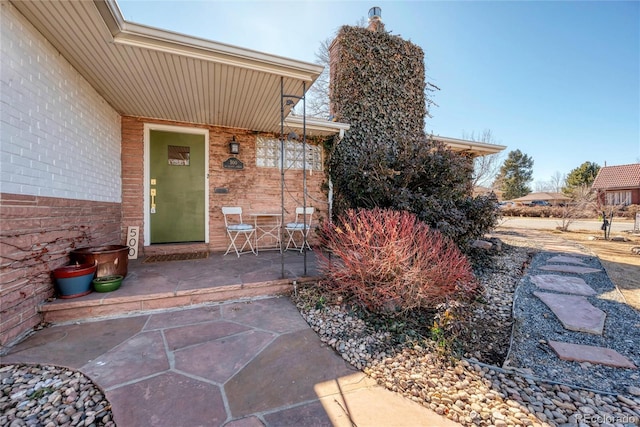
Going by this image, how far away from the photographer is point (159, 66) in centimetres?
280

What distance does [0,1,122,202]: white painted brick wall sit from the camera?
6.41 feet

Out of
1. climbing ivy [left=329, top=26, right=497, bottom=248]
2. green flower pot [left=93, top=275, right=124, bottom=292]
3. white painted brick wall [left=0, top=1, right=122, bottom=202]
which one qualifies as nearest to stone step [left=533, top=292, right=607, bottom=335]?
climbing ivy [left=329, top=26, right=497, bottom=248]

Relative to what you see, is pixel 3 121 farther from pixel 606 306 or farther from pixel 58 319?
pixel 606 306

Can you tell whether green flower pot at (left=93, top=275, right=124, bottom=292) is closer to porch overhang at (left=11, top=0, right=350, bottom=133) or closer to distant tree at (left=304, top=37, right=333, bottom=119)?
porch overhang at (left=11, top=0, right=350, bottom=133)

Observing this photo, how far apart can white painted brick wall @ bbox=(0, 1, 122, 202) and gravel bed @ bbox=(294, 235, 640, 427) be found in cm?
278

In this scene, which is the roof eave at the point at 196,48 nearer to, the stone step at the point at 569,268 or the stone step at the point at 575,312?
the stone step at the point at 575,312

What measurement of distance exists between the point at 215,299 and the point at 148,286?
30.8 inches

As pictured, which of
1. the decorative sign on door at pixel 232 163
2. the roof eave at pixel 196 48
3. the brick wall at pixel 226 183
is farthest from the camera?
the decorative sign on door at pixel 232 163

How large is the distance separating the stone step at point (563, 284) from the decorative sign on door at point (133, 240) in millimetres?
6294

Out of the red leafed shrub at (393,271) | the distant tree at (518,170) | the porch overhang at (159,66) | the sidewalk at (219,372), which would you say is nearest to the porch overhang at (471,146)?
the red leafed shrub at (393,271)

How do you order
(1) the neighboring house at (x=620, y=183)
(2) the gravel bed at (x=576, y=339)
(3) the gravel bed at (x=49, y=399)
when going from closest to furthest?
(3) the gravel bed at (x=49, y=399) < (2) the gravel bed at (x=576, y=339) < (1) the neighboring house at (x=620, y=183)

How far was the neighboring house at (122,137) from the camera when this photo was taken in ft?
6.75

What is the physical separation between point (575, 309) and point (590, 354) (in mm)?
1036

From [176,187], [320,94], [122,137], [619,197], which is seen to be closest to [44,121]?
[122,137]
